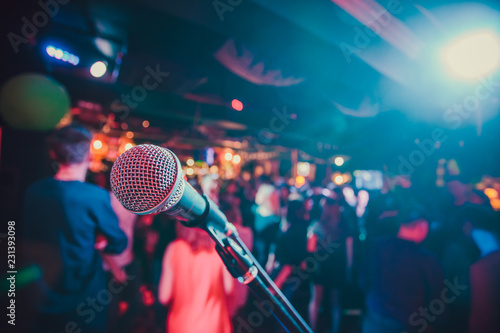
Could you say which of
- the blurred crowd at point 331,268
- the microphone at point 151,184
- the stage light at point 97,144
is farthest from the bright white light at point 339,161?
the stage light at point 97,144

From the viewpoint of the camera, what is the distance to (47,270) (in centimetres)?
173

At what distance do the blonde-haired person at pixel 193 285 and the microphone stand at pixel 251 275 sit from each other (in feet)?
4.50

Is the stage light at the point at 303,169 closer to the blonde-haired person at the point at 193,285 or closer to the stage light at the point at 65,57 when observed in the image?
the blonde-haired person at the point at 193,285

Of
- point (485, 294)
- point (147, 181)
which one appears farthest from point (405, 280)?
point (147, 181)

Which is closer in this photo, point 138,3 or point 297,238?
point 138,3

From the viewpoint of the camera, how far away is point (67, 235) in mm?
1749

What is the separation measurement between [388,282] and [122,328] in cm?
337

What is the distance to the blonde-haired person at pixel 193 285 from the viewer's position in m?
2.13

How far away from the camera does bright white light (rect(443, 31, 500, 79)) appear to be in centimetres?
264

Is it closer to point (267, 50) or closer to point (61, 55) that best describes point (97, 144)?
point (61, 55)

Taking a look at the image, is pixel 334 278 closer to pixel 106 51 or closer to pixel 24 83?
pixel 106 51

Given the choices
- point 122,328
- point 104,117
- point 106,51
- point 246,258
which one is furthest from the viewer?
point 104,117

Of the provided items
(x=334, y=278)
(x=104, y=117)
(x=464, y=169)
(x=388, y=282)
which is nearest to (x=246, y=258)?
(x=388, y=282)

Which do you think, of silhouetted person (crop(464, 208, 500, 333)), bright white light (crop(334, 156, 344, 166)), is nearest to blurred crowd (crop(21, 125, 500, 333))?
silhouetted person (crop(464, 208, 500, 333))
